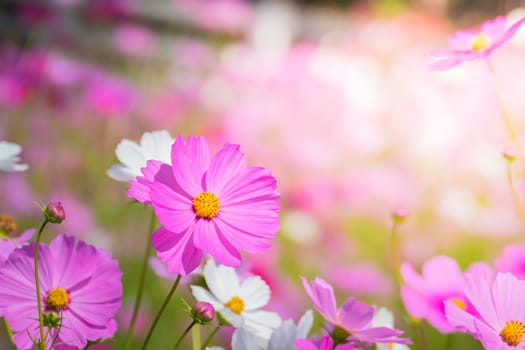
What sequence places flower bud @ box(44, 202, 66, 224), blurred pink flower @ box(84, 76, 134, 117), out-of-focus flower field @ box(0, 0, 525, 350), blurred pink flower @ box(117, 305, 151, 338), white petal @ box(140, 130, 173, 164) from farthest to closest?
blurred pink flower @ box(84, 76, 134, 117) < out-of-focus flower field @ box(0, 0, 525, 350) < blurred pink flower @ box(117, 305, 151, 338) < white petal @ box(140, 130, 173, 164) < flower bud @ box(44, 202, 66, 224)

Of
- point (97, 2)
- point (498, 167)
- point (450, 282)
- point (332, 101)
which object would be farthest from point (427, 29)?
point (450, 282)

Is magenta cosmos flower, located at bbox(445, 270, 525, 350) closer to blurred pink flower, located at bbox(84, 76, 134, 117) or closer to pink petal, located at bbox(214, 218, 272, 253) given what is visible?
pink petal, located at bbox(214, 218, 272, 253)

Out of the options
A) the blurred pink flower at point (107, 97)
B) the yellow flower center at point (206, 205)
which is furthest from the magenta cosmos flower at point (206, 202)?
the blurred pink flower at point (107, 97)

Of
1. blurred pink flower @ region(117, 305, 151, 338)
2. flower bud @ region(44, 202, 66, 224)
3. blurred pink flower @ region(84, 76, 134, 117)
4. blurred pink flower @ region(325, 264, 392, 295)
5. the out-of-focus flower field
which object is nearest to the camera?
flower bud @ region(44, 202, 66, 224)

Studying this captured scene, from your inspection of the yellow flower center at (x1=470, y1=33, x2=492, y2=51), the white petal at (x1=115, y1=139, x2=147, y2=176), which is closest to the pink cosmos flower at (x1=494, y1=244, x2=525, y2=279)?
the yellow flower center at (x1=470, y1=33, x2=492, y2=51)

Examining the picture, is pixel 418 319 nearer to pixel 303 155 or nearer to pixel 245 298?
pixel 245 298

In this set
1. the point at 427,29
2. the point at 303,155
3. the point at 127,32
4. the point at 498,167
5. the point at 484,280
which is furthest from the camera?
the point at 427,29

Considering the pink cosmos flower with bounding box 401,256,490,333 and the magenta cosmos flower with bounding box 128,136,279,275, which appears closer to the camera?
the magenta cosmos flower with bounding box 128,136,279,275
